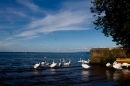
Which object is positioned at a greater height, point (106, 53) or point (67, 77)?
point (106, 53)

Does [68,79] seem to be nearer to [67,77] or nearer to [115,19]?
[67,77]

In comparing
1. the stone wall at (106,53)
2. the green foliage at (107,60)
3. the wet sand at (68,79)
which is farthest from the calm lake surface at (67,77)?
the stone wall at (106,53)

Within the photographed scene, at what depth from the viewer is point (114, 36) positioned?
22.9m

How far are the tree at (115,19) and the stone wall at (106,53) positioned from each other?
12.4m

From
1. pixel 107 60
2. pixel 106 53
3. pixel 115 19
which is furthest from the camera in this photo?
pixel 106 53

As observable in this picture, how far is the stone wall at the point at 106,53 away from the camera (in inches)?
1375

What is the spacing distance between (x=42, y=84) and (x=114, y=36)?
31.1 feet

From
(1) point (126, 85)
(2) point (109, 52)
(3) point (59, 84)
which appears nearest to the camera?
(1) point (126, 85)

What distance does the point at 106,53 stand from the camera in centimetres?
3656

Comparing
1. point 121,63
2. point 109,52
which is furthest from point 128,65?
point 109,52

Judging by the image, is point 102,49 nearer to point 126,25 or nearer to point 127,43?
point 127,43

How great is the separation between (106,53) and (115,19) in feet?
55.4

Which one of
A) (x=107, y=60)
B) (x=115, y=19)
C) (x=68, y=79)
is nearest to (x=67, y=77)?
(x=68, y=79)

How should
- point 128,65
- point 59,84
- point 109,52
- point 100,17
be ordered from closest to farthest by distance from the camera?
point 59,84
point 100,17
point 128,65
point 109,52
